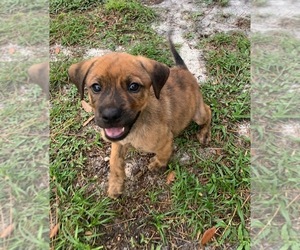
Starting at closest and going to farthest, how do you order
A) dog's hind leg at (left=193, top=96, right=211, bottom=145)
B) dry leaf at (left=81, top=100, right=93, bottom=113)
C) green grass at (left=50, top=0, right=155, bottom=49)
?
dog's hind leg at (left=193, top=96, right=211, bottom=145) → dry leaf at (left=81, top=100, right=93, bottom=113) → green grass at (left=50, top=0, right=155, bottom=49)

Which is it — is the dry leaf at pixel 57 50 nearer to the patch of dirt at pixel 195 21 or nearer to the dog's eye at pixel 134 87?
the patch of dirt at pixel 195 21

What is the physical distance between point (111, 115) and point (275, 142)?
1.86 metres

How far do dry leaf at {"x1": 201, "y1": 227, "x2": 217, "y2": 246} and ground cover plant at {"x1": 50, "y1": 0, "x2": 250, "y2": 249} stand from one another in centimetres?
4

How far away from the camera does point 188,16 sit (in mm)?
5586

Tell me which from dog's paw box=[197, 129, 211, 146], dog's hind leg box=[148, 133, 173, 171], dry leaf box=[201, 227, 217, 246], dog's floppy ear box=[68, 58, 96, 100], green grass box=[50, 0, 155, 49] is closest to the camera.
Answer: dog's floppy ear box=[68, 58, 96, 100]

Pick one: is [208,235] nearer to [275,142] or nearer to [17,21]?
[275,142]

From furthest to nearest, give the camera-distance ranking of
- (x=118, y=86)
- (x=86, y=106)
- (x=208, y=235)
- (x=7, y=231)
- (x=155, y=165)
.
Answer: (x=86, y=106) < (x=155, y=165) < (x=208, y=235) < (x=118, y=86) < (x=7, y=231)

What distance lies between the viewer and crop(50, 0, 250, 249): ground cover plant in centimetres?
336

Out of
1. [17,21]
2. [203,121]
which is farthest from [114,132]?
[203,121]

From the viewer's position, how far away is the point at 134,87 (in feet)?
9.77

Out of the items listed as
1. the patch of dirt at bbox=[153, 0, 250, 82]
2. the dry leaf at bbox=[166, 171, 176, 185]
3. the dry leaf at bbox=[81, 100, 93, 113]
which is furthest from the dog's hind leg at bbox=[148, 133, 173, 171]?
the patch of dirt at bbox=[153, 0, 250, 82]

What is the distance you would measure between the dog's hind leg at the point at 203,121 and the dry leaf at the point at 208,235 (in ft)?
3.35

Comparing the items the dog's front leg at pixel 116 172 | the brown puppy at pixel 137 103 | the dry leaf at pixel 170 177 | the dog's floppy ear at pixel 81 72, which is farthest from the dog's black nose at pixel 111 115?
the dry leaf at pixel 170 177

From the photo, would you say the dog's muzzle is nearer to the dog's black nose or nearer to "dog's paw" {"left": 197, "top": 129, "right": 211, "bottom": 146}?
the dog's black nose
